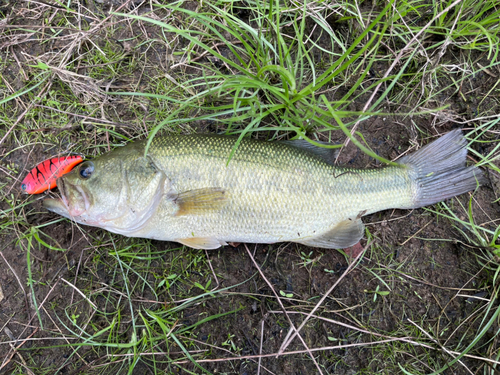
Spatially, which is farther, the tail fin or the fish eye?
the tail fin

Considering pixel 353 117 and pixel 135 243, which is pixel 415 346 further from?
pixel 135 243

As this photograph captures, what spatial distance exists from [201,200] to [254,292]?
1.04m

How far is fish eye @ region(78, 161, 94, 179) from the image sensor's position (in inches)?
97.5

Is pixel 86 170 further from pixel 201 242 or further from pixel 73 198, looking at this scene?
pixel 201 242

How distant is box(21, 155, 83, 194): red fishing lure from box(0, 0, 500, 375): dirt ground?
149 millimetres

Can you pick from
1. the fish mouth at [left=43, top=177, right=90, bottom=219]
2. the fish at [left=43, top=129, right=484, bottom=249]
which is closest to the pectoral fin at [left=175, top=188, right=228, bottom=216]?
the fish at [left=43, top=129, right=484, bottom=249]

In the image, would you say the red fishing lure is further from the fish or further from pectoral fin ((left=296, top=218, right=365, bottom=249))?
pectoral fin ((left=296, top=218, right=365, bottom=249))

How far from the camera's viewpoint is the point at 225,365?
2676 millimetres

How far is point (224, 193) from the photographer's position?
8.04ft

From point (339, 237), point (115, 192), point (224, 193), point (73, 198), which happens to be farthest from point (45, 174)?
point (339, 237)

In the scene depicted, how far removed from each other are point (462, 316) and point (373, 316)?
0.83 meters

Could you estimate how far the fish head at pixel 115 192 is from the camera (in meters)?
2.43

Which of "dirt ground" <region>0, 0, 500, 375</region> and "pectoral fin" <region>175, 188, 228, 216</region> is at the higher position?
"pectoral fin" <region>175, 188, 228, 216</region>

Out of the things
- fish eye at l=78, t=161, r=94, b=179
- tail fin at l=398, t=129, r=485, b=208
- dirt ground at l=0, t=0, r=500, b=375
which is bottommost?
dirt ground at l=0, t=0, r=500, b=375
